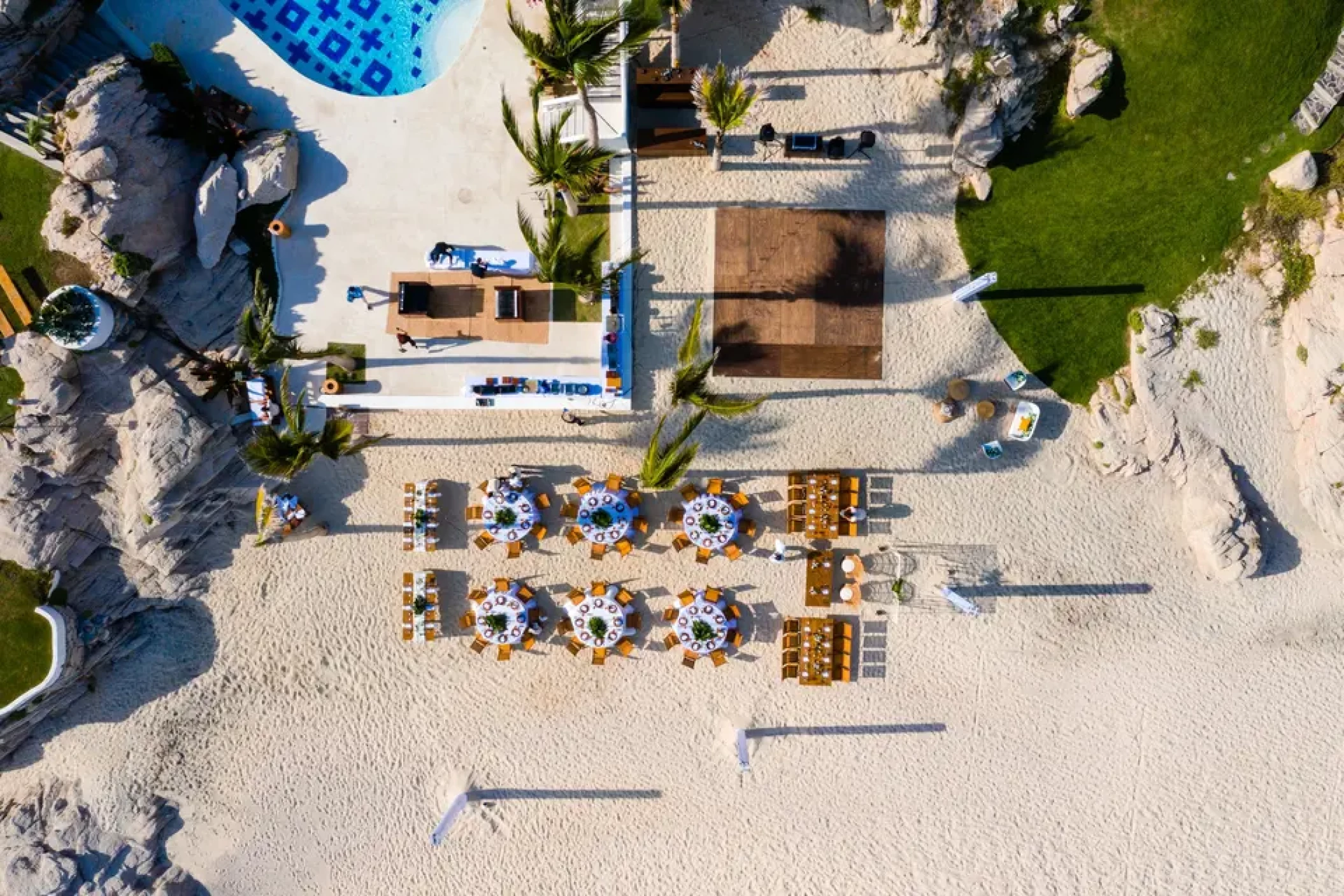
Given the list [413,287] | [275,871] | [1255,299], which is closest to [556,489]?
[413,287]

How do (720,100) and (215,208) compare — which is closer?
(720,100)

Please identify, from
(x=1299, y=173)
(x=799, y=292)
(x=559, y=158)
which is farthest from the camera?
(x=799, y=292)

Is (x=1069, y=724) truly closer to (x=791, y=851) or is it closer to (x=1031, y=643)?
(x=1031, y=643)

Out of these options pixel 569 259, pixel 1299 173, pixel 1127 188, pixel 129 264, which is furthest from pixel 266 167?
pixel 1299 173

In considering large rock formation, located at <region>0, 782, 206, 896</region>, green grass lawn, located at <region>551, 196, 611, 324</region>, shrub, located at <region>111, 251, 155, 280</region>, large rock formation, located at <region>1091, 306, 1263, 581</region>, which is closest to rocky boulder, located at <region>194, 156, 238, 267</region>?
shrub, located at <region>111, 251, 155, 280</region>

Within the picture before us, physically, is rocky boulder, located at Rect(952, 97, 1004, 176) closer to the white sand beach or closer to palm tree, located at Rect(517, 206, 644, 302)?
the white sand beach

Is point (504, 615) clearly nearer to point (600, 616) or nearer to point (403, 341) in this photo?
point (600, 616)

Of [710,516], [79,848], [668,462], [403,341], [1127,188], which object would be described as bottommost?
[79,848]
